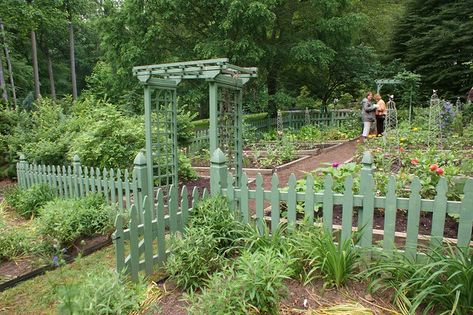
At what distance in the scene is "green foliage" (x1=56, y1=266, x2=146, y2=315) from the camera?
93.4 inches

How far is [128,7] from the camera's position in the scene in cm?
1282

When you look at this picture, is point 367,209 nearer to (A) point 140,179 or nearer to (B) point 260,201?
(B) point 260,201

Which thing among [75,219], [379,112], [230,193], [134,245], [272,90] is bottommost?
Result: [75,219]

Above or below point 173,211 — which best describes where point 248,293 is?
below

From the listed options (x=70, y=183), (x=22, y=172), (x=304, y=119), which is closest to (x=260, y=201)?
(x=70, y=183)

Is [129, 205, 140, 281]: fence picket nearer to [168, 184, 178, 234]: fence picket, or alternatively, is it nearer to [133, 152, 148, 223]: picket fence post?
[168, 184, 178, 234]: fence picket

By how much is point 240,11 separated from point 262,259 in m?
10.4

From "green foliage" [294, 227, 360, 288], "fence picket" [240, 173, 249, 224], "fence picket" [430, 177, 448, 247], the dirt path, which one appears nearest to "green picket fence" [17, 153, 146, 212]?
"fence picket" [240, 173, 249, 224]

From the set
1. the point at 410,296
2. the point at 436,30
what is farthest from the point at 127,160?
the point at 436,30

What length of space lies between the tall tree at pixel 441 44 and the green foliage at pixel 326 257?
17.7 m

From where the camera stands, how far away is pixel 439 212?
116 inches

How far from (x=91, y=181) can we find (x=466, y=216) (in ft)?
16.0

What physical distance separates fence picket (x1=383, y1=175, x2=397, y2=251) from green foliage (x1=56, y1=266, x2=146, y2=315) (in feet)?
7.09

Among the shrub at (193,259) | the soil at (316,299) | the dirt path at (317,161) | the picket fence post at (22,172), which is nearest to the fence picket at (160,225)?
the shrub at (193,259)
